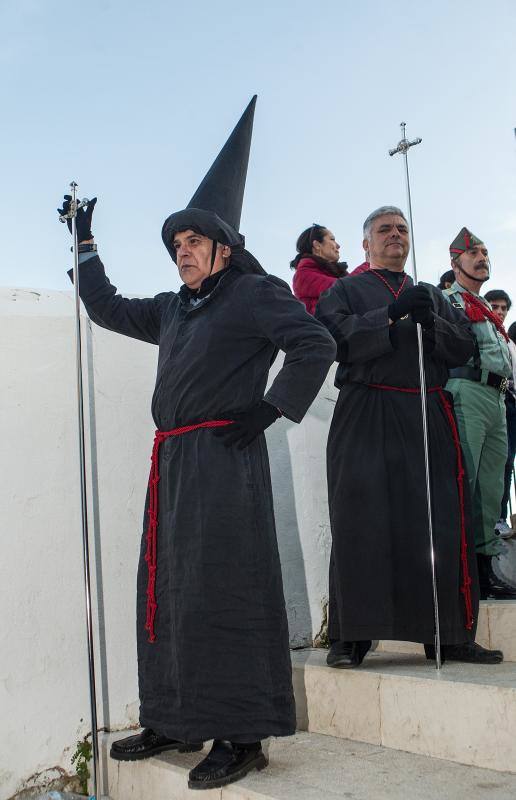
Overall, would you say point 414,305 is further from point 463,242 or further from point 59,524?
point 59,524

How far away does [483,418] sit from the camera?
3787mm

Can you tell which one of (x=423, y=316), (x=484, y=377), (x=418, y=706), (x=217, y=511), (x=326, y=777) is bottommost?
(x=326, y=777)

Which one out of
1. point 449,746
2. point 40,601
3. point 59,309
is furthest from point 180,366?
point 449,746

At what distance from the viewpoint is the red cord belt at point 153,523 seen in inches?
104

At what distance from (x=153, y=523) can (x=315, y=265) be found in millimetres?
2148

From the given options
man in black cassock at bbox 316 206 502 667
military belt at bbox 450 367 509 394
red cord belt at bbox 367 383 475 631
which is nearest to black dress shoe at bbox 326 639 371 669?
man in black cassock at bbox 316 206 502 667

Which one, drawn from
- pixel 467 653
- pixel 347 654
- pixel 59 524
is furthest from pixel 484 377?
pixel 59 524

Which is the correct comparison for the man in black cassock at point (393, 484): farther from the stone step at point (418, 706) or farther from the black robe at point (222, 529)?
the black robe at point (222, 529)

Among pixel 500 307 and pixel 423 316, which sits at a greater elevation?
pixel 500 307

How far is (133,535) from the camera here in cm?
322

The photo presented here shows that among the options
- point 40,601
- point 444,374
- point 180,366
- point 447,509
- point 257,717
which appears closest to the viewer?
point 257,717

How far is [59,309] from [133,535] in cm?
89

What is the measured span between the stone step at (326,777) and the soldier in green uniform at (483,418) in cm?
133

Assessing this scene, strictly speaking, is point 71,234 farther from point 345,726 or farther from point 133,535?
point 345,726
